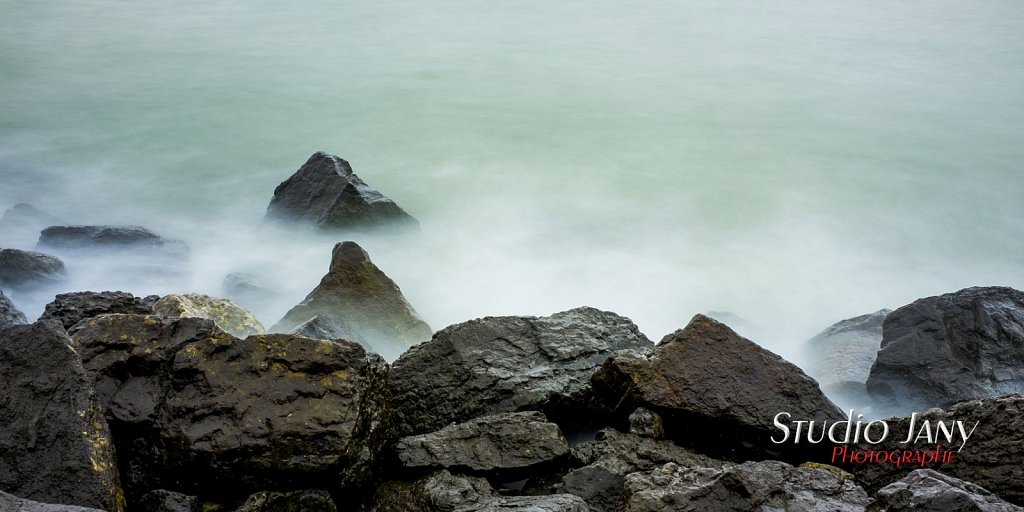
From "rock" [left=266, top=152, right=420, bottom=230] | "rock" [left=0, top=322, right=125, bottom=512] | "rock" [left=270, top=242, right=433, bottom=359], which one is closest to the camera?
"rock" [left=0, top=322, right=125, bottom=512]

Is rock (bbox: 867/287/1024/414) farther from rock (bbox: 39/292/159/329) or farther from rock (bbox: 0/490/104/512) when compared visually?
rock (bbox: 0/490/104/512)

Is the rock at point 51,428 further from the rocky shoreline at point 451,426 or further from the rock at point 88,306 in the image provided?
the rock at point 88,306

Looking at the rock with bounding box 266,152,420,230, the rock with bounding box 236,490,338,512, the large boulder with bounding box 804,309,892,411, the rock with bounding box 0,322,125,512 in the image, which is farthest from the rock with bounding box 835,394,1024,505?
the rock with bounding box 266,152,420,230

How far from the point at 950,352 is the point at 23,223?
8.10 meters

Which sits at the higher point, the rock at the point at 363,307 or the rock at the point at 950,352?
the rock at the point at 950,352

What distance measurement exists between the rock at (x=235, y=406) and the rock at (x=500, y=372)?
47cm

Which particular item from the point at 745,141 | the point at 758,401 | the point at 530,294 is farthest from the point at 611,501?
the point at 745,141

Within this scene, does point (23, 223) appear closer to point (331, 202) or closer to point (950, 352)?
point (331, 202)

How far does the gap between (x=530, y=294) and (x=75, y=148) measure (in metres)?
7.26

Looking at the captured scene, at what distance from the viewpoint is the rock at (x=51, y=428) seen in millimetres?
3240

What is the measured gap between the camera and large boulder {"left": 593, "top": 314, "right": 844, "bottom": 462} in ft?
13.5

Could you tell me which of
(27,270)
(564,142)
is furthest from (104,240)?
(564,142)

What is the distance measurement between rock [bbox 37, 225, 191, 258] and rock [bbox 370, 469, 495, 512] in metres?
5.45

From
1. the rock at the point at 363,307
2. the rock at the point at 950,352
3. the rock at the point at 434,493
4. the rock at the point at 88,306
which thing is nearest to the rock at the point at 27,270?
the rock at the point at 363,307
